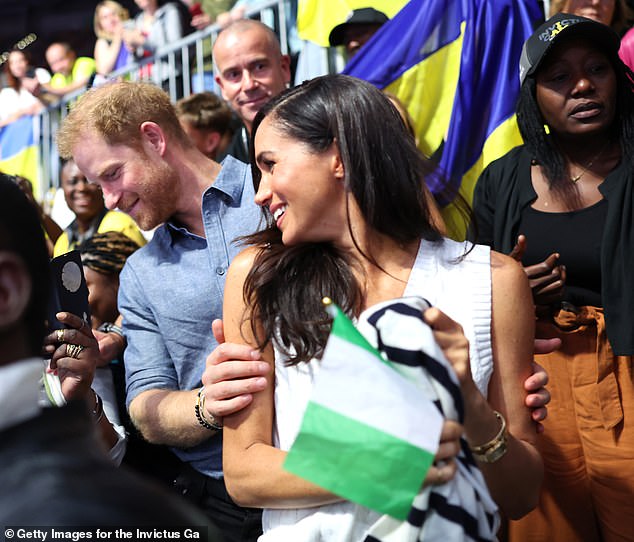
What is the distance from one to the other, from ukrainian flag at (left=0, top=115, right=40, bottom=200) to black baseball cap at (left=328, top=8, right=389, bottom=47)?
4116mm

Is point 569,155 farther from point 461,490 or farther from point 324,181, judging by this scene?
point 461,490

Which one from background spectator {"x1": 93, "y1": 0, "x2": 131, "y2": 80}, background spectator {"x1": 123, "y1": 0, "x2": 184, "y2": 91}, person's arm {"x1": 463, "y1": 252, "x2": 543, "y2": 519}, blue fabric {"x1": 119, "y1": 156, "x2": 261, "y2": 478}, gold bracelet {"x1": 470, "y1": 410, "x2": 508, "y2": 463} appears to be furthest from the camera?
background spectator {"x1": 93, "y1": 0, "x2": 131, "y2": 80}

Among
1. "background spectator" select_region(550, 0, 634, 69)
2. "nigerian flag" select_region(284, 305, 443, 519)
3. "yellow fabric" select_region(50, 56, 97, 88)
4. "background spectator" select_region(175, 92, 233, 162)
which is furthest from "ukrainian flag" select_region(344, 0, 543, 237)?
"yellow fabric" select_region(50, 56, 97, 88)

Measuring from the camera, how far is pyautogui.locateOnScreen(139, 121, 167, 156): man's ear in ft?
10.1

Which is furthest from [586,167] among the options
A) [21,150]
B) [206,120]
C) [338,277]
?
[21,150]

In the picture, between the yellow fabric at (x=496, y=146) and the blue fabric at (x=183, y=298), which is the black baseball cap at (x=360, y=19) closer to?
the yellow fabric at (x=496, y=146)

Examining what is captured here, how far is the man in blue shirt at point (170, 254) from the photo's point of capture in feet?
8.64

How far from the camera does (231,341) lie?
2.07m

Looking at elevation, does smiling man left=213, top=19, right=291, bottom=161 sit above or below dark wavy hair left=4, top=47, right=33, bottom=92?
above

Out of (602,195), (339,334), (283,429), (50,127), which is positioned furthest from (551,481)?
(50,127)

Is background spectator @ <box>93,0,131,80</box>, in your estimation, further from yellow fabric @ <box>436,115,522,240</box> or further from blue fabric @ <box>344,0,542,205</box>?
yellow fabric @ <box>436,115,522,240</box>

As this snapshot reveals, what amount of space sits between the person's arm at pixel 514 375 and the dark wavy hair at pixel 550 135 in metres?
1.17

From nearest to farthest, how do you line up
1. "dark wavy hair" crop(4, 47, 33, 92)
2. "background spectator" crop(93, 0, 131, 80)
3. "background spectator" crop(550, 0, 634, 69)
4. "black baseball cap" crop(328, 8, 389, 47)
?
"background spectator" crop(550, 0, 634, 69) → "black baseball cap" crop(328, 8, 389, 47) → "background spectator" crop(93, 0, 131, 80) → "dark wavy hair" crop(4, 47, 33, 92)

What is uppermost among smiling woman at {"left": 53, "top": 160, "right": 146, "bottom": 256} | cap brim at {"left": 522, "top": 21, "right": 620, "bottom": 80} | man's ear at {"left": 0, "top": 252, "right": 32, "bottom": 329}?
man's ear at {"left": 0, "top": 252, "right": 32, "bottom": 329}
